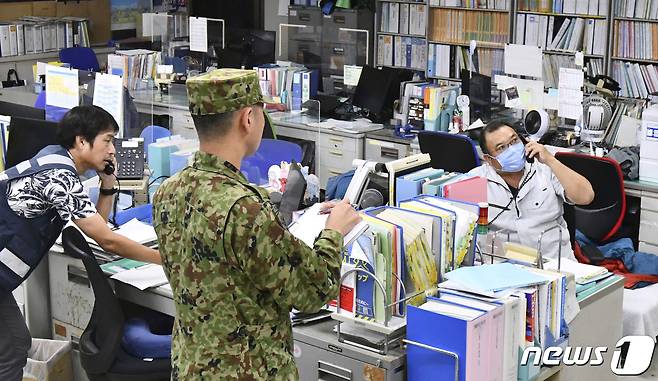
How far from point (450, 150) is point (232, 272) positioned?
146 inches

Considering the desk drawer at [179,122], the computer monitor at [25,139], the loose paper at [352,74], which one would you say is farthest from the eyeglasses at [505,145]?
the loose paper at [352,74]

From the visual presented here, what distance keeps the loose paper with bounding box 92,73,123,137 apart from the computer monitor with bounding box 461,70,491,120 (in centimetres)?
261

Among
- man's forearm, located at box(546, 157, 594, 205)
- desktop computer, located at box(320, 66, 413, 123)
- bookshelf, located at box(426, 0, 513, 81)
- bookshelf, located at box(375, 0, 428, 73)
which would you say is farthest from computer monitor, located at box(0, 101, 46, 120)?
bookshelf, located at box(375, 0, 428, 73)

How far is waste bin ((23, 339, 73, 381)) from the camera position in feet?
13.2

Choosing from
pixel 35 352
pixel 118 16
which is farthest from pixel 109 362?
pixel 118 16

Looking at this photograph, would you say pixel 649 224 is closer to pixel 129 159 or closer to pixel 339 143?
pixel 339 143

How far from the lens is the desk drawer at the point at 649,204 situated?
552 cm

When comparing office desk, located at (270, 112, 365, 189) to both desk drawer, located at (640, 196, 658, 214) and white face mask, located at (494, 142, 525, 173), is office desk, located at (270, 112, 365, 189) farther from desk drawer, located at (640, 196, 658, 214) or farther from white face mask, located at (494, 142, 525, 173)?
white face mask, located at (494, 142, 525, 173)

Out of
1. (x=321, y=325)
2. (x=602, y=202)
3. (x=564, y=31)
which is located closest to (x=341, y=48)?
Result: (x=564, y=31)

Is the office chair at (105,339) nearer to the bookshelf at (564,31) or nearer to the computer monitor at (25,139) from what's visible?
the computer monitor at (25,139)

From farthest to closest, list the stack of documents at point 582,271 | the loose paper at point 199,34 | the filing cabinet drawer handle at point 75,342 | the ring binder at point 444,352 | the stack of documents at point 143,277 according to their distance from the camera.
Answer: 1. the loose paper at point 199,34
2. the filing cabinet drawer handle at point 75,342
3. the stack of documents at point 143,277
4. the stack of documents at point 582,271
5. the ring binder at point 444,352

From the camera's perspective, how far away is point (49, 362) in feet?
13.2

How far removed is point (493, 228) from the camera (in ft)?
13.9

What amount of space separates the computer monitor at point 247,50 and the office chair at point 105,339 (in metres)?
4.90
